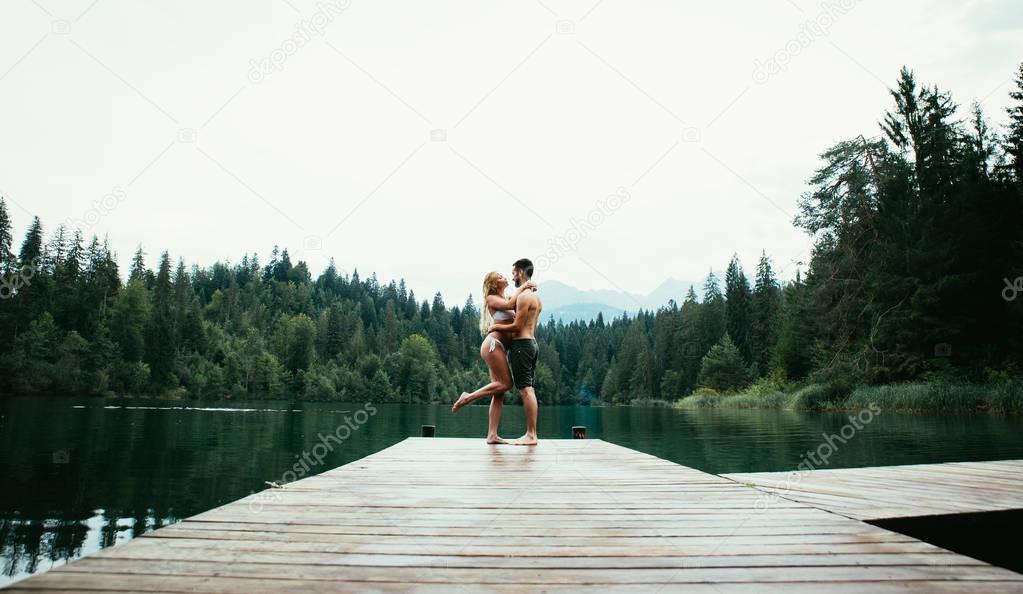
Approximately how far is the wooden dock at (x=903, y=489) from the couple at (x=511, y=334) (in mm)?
2874

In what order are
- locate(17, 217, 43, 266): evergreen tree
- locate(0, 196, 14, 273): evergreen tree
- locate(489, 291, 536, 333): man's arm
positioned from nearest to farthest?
locate(489, 291, 536, 333): man's arm < locate(0, 196, 14, 273): evergreen tree < locate(17, 217, 43, 266): evergreen tree

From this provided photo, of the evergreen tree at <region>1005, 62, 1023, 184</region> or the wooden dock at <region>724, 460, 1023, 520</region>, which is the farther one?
the evergreen tree at <region>1005, 62, 1023, 184</region>

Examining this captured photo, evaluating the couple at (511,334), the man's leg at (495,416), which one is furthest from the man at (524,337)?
the man's leg at (495,416)

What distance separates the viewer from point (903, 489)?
569cm

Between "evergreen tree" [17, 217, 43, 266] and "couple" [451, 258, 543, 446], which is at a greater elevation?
"evergreen tree" [17, 217, 43, 266]

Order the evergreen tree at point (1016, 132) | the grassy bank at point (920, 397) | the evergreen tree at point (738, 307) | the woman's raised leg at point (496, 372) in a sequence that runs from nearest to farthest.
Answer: the woman's raised leg at point (496, 372) → the grassy bank at point (920, 397) → the evergreen tree at point (1016, 132) → the evergreen tree at point (738, 307)

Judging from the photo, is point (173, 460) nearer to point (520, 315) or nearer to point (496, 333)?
point (496, 333)

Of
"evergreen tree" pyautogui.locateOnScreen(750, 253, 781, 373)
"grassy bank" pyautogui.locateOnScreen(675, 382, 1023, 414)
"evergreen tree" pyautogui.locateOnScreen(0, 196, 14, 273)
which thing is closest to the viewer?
"grassy bank" pyautogui.locateOnScreen(675, 382, 1023, 414)

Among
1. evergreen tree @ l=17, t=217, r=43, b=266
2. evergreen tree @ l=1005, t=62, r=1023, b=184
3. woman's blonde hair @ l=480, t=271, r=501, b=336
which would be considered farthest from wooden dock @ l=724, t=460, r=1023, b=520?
evergreen tree @ l=17, t=217, r=43, b=266

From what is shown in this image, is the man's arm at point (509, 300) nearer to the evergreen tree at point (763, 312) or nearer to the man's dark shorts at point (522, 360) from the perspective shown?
the man's dark shorts at point (522, 360)

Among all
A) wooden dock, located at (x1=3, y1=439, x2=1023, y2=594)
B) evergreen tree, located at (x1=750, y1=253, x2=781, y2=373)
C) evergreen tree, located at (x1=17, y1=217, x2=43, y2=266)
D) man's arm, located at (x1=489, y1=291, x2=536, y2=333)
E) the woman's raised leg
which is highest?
evergreen tree, located at (x1=17, y1=217, x2=43, y2=266)

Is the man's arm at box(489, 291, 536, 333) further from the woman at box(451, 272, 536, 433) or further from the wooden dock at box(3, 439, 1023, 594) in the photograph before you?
the wooden dock at box(3, 439, 1023, 594)

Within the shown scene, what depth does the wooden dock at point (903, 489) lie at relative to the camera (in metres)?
4.66

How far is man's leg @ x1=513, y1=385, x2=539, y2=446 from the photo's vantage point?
25.3 feet
